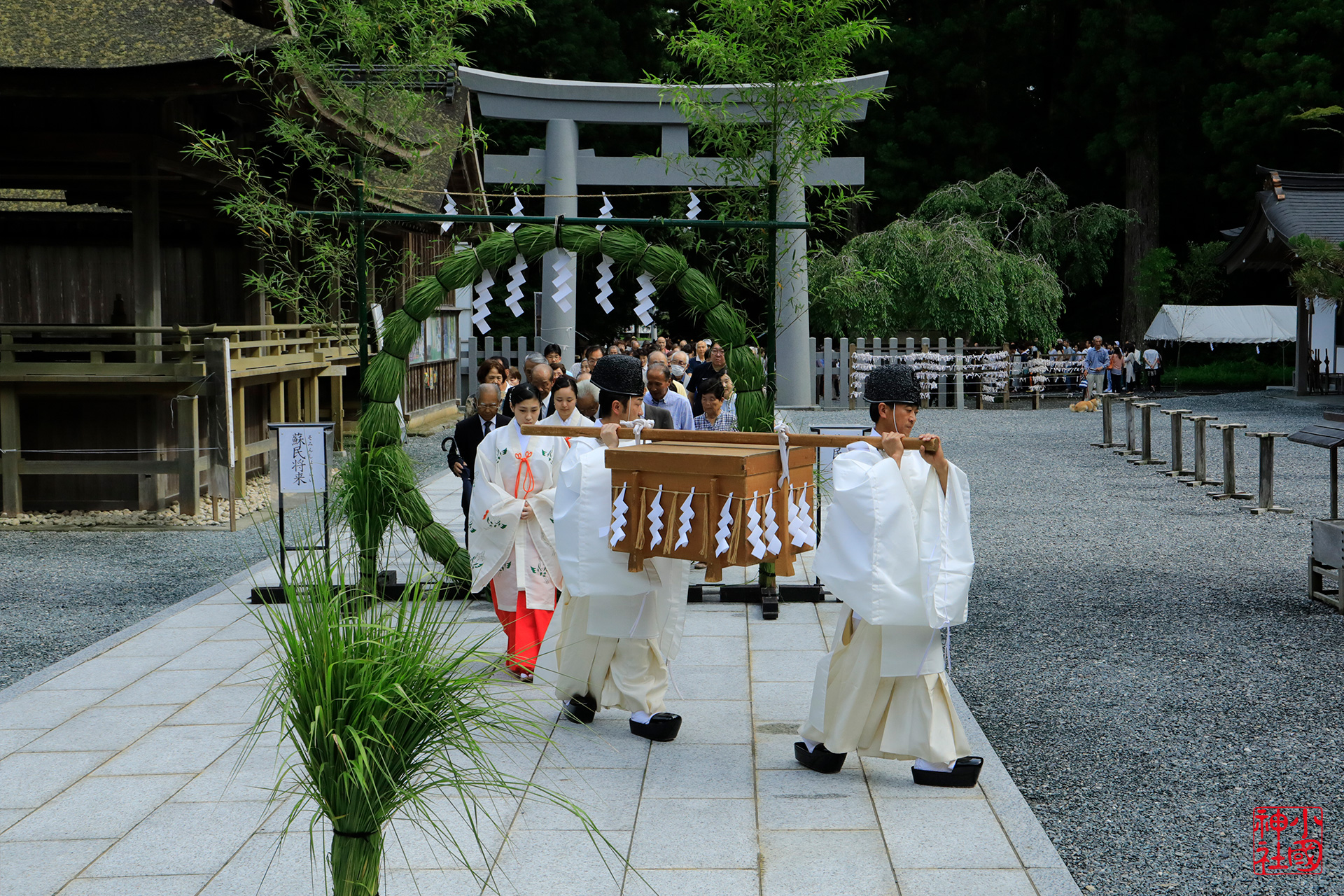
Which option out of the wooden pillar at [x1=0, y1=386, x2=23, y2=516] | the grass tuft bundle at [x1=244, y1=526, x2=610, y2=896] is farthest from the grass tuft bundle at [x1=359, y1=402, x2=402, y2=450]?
the wooden pillar at [x1=0, y1=386, x2=23, y2=516]

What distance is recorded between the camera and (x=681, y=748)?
14.9 feet

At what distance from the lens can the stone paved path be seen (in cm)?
334

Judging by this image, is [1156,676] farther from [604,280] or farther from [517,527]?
[604,280]

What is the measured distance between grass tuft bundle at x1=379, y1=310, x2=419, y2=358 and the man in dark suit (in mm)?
595

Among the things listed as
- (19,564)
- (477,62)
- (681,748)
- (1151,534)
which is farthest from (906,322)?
(681,748)

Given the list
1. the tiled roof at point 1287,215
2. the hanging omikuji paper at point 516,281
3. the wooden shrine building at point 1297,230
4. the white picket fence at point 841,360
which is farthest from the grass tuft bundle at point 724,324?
the tiled roof at point 1287,215

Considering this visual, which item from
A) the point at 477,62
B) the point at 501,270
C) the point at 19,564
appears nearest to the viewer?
the point at 501,270

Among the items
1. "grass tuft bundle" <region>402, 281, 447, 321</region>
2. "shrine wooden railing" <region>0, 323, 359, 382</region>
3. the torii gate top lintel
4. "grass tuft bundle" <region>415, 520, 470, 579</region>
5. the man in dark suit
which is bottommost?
"grass tuft bundle" <region>415, 520, 470, 579</region>

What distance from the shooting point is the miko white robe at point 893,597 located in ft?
12.8

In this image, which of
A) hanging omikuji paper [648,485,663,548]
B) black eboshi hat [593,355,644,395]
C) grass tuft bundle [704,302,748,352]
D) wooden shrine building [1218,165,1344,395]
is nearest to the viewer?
hanging omikuji paper [648,485,663,548]

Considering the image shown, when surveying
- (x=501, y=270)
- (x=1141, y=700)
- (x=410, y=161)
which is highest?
(x=410, y=161)

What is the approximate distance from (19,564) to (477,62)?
23.9m

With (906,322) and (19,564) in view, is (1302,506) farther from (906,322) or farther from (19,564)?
(906,322)

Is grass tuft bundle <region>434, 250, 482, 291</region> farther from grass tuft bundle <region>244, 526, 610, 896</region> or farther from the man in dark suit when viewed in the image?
grass tuft bundle <region>244, 526, 610, 896</region>
